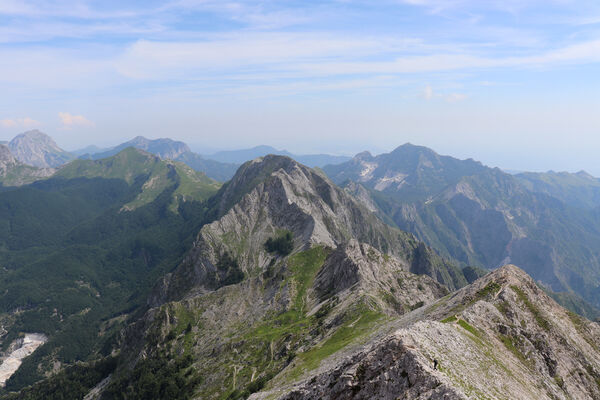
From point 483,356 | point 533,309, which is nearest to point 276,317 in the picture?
point 533,309

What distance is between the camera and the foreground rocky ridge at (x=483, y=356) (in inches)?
1432

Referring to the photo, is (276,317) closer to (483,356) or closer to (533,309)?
(533,309)

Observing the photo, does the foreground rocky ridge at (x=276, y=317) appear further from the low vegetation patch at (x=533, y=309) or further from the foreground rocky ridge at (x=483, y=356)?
the low vegetation patch at (x=533, y=309)

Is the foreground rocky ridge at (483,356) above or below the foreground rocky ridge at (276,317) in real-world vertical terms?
above

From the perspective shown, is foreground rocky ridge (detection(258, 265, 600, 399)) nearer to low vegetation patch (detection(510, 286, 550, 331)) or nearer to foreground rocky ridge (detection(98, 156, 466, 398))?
low vegetation patch (detection(510, 286, 550, 331))

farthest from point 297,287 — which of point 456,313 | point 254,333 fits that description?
point 456,313

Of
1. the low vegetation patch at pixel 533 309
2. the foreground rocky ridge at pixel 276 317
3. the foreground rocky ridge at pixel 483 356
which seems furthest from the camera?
the foreground rocky ridge at pixel 276 317

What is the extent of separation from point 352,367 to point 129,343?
186 meters

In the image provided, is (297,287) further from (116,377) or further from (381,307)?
(116,377)

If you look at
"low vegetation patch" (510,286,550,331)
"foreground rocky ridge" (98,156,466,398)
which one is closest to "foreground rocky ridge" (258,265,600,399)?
"low vegetation patch" (510,286,550,331)

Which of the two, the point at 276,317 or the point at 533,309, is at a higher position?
the point at 533,309

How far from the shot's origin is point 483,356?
160 ft

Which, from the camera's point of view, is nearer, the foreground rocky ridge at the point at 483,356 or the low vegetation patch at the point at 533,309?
the foreground rocky ridge at the point at 483,356

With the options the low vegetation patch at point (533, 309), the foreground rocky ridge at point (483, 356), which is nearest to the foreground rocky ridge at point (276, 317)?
the foreground rocky ridge at point (483, 356)
